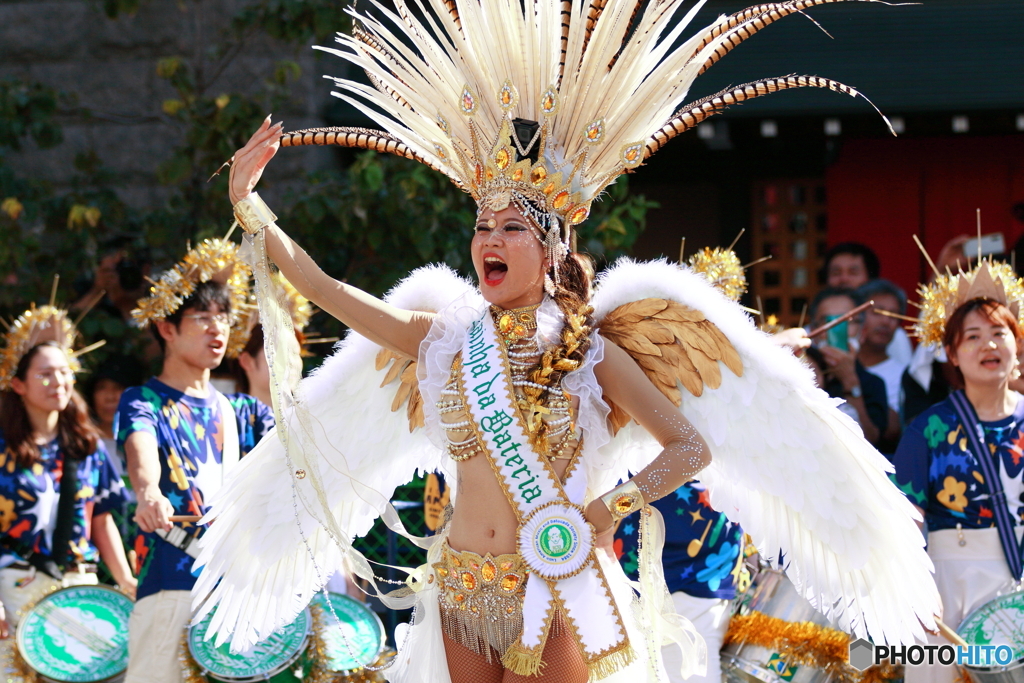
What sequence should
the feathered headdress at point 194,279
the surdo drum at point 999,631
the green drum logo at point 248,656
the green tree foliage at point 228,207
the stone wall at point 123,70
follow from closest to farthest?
the surdo drum at point 999,631, the green drum logo at point 248,656, the feathered headdress at point 194,279, the green tree foliage at point 228,207, the stone wall at point 123,70

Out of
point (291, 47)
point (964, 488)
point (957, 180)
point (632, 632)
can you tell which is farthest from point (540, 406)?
point (957, 180)

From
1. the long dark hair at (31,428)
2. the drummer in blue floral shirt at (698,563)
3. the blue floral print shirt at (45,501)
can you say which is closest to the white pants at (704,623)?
the drummer in blue floral shirt at (698,563)

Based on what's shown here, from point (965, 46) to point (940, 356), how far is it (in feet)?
7.27

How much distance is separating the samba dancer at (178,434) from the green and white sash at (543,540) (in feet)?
5.02

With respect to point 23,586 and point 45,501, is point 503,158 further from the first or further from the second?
point 23,586

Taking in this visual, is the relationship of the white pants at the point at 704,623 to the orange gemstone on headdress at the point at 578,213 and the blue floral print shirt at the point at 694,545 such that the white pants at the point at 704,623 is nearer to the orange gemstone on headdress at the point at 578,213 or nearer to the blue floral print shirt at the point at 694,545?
the blue floral print shirt at the point at 694,545

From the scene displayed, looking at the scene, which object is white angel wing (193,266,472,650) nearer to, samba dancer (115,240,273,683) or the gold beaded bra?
the gold beaded bra

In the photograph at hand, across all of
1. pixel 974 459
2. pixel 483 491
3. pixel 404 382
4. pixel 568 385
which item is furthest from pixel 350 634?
pixel 974 459

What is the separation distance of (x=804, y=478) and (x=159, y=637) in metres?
2.37

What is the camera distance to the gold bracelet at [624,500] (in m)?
3.01

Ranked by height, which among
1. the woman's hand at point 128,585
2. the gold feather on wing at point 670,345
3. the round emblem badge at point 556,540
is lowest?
the woman's hand at point 128,585

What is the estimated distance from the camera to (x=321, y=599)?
4488mm

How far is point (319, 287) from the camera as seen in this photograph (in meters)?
3.21

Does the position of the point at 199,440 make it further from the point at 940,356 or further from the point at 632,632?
the point at 940,356
